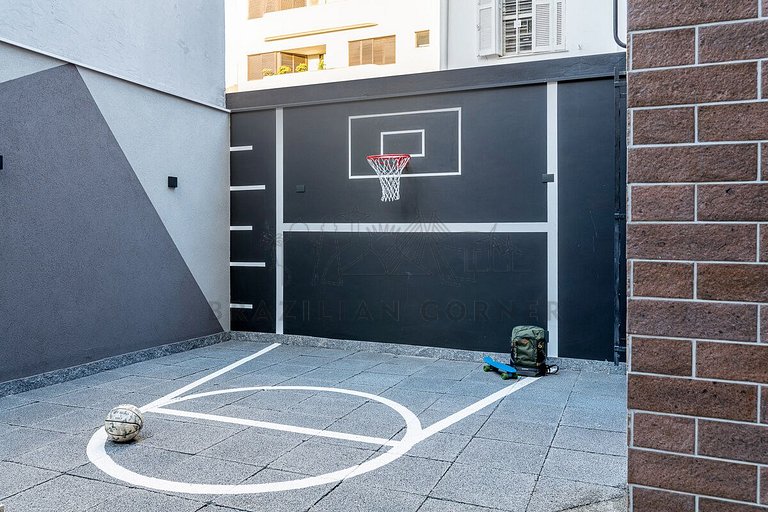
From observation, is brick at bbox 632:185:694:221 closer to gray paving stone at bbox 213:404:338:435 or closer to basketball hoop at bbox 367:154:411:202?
gray paving stone at bbox 213:404:338:435

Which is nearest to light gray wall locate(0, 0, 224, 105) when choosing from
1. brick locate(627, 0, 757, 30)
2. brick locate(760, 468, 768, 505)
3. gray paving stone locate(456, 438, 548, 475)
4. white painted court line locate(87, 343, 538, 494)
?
white painted court line locate(87, 343, 538, 494)

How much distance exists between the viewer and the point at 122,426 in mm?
3910

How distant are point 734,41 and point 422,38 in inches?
628

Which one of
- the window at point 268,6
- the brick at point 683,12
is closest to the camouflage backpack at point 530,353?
the brick at point 683,12

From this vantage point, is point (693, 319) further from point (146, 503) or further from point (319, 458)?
point (146, 503)

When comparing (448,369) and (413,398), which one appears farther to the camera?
(448,369)

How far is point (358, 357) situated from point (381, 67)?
41.4 ft

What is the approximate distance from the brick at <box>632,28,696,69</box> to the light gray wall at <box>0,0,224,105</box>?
212 inches

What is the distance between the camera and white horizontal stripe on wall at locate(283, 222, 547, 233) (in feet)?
22.1

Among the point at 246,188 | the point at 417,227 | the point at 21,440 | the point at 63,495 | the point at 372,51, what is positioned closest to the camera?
the point at 63,495

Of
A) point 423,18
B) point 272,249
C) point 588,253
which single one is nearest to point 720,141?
point 588,253

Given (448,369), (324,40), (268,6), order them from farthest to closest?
1. (268,6)
2. (324,40)
3. (448,369)

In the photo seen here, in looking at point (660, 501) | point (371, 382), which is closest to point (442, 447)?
point (371, 382)

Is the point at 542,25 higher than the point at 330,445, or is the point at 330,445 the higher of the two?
the point at 542,25
